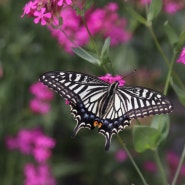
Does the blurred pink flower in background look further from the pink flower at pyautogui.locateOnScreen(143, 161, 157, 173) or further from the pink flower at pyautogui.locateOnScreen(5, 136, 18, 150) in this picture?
the pink flower at pyautogui.locateOnScreen(143, 161, 157, 173)

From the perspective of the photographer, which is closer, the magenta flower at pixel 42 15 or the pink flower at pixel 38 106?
the magenta flower at pixel 42 15

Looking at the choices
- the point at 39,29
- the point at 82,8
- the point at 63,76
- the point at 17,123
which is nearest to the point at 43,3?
the point at 82,8

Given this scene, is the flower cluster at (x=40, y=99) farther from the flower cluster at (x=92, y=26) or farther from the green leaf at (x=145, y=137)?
the green leaf at (x=145, y=137)

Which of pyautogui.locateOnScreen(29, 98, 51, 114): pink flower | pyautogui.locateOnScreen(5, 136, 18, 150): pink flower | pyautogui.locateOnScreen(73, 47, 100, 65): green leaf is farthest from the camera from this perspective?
pyautogui.locateOnScreen(5, 136, 18, 150): pink flower

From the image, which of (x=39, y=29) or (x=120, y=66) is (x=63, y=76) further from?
(x=39, y=29)

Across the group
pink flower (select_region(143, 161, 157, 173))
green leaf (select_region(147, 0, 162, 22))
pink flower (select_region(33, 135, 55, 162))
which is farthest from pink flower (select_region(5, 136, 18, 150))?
green leaf (select_region(147, 0, 162, 22))

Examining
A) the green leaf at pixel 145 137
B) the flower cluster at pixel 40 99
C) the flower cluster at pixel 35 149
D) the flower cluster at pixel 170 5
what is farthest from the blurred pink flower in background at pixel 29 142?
the green leaf at pixel 145 137

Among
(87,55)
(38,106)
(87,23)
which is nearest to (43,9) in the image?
(87,55)
